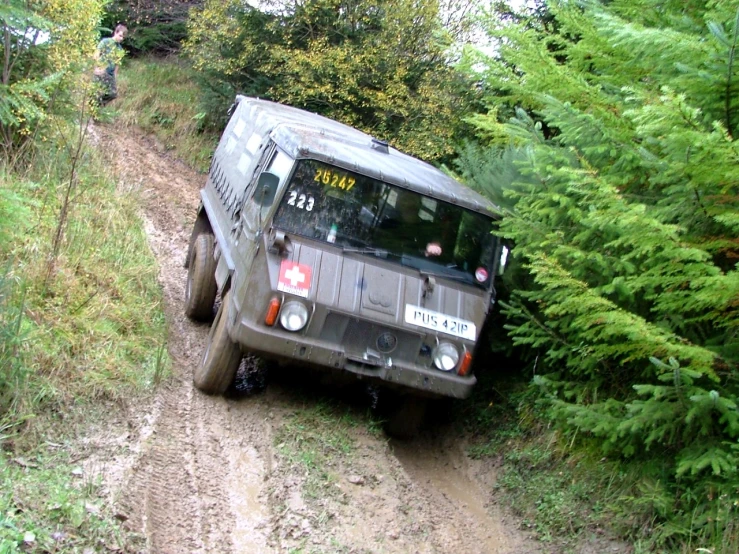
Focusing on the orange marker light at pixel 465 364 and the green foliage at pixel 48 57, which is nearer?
the orange marker light at pixel 465 364

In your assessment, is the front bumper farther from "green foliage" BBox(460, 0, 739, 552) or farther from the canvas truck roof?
the canvas truck roof

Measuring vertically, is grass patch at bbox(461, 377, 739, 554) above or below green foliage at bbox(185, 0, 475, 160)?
below

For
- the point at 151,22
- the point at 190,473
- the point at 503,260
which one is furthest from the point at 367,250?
the point at 151,22

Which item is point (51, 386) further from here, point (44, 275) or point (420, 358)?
point (420, 358)

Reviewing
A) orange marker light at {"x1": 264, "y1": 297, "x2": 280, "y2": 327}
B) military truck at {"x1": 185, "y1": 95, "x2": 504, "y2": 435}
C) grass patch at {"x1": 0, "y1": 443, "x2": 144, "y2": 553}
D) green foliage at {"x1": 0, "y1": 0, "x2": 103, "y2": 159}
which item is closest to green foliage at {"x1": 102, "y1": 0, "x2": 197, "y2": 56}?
green foliage at {"x1": 0, "y1": 0, "x2": 103, "y2": 159}

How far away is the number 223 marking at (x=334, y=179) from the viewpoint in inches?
231

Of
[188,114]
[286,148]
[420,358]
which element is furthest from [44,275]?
[188,114]

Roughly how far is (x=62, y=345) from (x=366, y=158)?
2737 mm

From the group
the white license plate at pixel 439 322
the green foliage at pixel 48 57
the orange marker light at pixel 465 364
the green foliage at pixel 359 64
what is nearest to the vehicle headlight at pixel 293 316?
the white license plate at pixel 439 322

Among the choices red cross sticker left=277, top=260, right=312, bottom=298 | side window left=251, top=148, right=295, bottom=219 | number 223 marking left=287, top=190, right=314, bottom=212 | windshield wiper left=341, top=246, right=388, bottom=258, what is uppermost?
side window left=251, top=148, right=295, bottom=219

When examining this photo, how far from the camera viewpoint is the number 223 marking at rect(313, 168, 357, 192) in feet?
19.2

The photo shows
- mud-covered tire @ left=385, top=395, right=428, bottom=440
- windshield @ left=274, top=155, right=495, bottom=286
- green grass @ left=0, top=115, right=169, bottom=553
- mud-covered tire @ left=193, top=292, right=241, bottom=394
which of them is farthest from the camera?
mud-covered tire @ left=385, top=395, right=428, bottom=440

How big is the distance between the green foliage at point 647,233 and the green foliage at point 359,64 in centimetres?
666

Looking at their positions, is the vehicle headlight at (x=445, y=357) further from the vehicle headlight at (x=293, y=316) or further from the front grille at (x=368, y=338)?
the vehicle headlight at (x=293, y=316)
